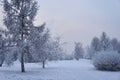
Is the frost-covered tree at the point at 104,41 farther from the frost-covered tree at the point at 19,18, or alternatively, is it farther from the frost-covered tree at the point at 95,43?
the frost-covered tree at the point at 19,18

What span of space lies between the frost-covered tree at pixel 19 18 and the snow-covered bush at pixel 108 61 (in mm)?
10487

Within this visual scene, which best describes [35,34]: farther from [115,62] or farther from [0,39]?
[115,62]

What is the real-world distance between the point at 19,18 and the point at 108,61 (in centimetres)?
1246

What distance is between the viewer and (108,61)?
91.3ft

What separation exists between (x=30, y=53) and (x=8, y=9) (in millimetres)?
5315

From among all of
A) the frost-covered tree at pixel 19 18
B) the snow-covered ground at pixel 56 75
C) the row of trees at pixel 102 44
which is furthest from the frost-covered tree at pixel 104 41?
the frost-covered tree at pixel 19 18

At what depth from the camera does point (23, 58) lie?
A: 80.0ft

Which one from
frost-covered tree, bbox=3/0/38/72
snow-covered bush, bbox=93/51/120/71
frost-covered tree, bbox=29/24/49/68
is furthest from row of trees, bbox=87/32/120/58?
frost-covered tree, bbox=3/0/38/72

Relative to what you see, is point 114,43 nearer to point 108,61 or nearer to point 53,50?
point 53,50

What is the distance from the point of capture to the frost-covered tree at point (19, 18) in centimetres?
2338

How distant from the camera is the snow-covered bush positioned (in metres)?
27.7

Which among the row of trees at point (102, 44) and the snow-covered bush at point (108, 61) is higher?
the row of trees at point (102, 44)

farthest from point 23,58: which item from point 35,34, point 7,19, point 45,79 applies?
point 45,79

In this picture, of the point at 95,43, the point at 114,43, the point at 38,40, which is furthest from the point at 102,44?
the point at 38,40
